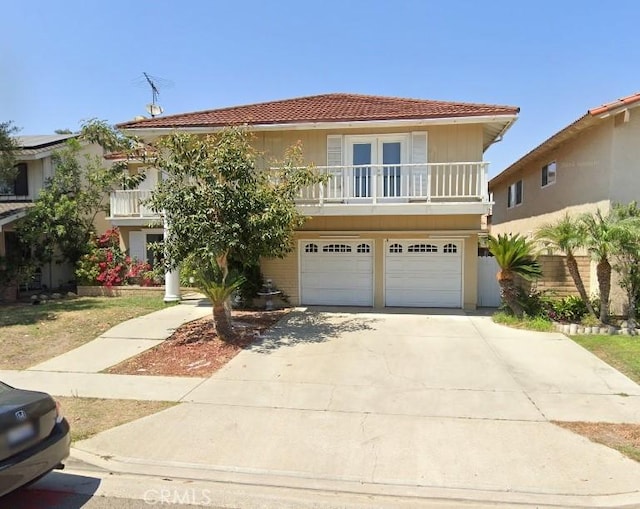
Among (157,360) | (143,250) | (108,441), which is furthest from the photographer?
(143,250)

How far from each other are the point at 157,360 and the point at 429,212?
784cm

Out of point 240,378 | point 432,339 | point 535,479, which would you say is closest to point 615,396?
point 535,479

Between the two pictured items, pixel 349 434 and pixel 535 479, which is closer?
pixel 535 479

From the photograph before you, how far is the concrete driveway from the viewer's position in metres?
3.92

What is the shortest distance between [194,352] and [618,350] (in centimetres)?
804

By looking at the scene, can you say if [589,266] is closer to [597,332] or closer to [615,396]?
[597,332]

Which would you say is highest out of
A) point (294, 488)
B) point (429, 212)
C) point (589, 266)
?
point (429, 212)

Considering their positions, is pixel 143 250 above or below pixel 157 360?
above

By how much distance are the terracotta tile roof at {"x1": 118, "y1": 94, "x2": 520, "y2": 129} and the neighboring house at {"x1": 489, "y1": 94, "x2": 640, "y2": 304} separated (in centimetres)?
220

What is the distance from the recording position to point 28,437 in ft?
11.1

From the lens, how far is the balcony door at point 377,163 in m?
12.5

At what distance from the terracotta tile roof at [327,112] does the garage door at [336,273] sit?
3.71 metres

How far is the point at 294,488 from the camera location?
3854 millimetres

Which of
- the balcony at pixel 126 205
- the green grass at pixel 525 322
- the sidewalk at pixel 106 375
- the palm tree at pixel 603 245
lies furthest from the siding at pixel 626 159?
the balcony at pixel 126 205
